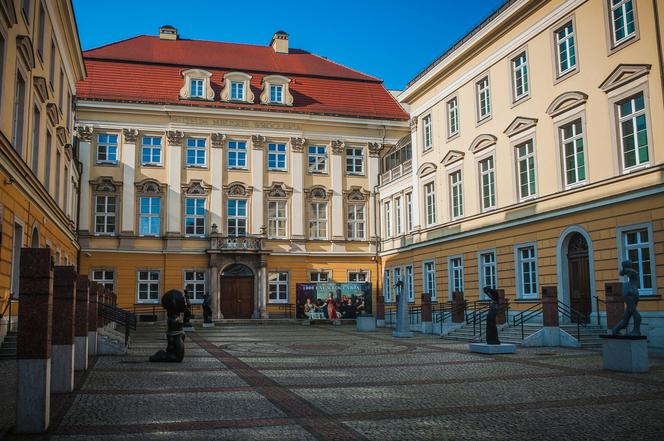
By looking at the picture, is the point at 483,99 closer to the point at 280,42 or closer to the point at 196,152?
the point at 196,152

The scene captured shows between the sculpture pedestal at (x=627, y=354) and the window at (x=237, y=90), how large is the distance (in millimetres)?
32042

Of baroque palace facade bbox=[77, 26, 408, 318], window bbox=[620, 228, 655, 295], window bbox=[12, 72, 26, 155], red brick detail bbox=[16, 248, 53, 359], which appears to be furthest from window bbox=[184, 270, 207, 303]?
red brick detail bbox=[16, 248, 53, 359]

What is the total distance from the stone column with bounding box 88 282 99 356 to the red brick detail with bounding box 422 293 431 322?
48.1 feet

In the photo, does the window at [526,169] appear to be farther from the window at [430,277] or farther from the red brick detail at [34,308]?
the red brick detail at [34,308]

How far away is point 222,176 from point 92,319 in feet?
82.2

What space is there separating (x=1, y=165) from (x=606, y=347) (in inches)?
567

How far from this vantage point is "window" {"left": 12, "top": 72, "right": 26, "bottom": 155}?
1822cm

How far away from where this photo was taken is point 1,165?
15.1 m

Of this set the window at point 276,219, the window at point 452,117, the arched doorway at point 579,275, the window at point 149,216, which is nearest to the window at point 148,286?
the window at point 149,216

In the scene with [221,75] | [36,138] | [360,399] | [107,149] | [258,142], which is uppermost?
[221,75]

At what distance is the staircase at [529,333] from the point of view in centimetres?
1981

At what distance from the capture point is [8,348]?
50.9 ft

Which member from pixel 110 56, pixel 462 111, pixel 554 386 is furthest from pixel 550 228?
pixel 110 56

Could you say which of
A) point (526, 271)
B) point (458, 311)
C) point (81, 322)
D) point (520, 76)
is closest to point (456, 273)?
point (458, 311)
